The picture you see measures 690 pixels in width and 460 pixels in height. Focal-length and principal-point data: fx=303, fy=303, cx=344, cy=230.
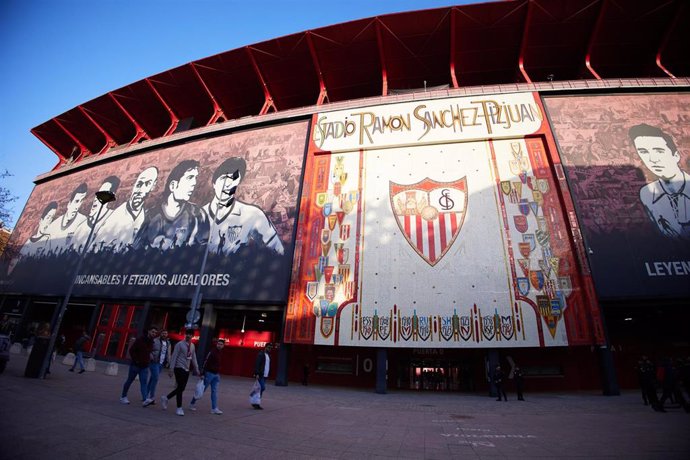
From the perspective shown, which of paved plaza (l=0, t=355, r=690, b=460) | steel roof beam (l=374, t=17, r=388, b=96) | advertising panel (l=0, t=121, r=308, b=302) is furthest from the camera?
steel roof beam (l=374, t=17, r=388, b=96)

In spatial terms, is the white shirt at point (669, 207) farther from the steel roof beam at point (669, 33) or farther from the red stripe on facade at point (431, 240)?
the red stripe on facade at point (431, 240)

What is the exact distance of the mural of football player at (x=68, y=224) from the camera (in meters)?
28.4

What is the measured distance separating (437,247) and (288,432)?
13.6m

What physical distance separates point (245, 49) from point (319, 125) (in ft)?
31.3

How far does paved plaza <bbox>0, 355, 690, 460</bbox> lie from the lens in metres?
4.40

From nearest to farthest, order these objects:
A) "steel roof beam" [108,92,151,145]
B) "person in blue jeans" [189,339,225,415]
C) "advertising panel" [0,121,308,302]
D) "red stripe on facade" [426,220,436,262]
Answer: "person in blue jeans" [189,339,225,415] < "red stripe on facade" [426,220,436,262] < "advertising panel" [0,121,308,302] < "steel roof beam" [108,92,151,145]

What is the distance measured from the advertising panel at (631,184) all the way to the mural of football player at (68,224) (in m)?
40.4

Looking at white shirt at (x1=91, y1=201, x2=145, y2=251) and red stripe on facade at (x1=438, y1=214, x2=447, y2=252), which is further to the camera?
white shirt at (x1=91, y1=201, x2=145, y2=251)

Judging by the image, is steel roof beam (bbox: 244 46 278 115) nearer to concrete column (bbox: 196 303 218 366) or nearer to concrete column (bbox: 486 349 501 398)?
concrete column (bbox: 196 303 218 366)

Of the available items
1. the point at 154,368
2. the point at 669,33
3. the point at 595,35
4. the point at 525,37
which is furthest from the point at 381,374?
the point at 669,33

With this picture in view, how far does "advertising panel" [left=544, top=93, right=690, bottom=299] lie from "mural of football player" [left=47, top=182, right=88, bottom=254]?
40.4 metres

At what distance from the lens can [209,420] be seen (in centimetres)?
655

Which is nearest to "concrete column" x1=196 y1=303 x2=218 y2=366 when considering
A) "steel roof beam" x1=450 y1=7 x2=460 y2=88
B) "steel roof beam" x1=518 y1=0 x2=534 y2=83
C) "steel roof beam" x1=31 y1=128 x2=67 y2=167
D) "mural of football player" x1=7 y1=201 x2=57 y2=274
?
"mural of football player" x1=7 y1=201 x2=57 y2=274

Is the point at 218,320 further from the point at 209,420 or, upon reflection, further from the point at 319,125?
the point at 209,420
